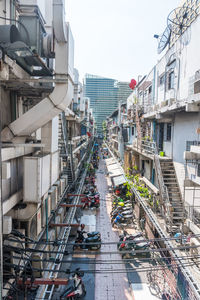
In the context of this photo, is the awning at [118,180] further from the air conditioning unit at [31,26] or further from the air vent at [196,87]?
the air conditioning unit at [31,26]

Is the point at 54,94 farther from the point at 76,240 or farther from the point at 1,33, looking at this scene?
the point at 76,240

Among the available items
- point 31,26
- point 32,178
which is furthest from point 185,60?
point 32,178

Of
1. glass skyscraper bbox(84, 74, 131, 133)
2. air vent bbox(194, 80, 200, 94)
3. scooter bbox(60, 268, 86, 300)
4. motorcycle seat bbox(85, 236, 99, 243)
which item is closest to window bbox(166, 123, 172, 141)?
air vent bbox(194, 80, 200, 94)

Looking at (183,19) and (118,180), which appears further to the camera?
(118,180)

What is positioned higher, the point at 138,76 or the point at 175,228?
the point at 138,76

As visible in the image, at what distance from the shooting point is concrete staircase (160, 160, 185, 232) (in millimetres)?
10906

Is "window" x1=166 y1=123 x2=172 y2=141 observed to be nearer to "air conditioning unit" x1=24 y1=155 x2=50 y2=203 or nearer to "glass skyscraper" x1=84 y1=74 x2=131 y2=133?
"air conditioning unit" x1=24 y1=155 x2=50 y2=203

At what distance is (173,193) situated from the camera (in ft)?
39.0

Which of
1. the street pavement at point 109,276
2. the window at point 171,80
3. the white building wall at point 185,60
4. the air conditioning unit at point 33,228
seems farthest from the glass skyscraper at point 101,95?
the air conditioning unit at point 33,228

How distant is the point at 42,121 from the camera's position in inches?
229

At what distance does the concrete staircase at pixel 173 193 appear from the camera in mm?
10906

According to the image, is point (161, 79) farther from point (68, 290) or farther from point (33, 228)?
point (68, 290)

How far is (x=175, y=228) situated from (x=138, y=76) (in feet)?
55.1

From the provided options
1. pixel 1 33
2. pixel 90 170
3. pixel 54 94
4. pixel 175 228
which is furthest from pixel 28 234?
pixel 90 170
